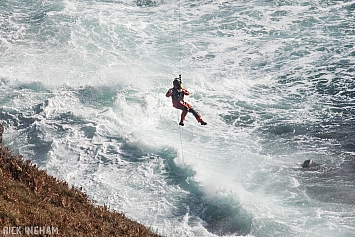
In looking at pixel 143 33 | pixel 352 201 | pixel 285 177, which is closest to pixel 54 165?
pixel 285 177

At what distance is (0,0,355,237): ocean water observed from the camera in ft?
61.7

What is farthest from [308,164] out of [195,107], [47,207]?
[47,207]

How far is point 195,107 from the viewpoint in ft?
91.4

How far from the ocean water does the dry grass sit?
6645 mm

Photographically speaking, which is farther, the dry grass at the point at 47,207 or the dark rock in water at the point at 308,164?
the dark rock in water at the point at 308,164

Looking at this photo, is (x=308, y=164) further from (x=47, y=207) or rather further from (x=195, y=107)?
(x=47, y=207)

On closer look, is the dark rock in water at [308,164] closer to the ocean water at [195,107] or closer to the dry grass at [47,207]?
the ocean water at [195,107]

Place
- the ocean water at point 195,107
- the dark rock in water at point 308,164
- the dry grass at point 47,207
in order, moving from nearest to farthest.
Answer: the dry grass at point 47,207, the ocean water at point 195,107, the dark rock in water at point 308,164

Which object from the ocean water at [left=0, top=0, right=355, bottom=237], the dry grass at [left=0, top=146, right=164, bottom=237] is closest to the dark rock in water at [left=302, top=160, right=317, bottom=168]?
the ocean water at [left=0, top=0, right=355, bottom=237]

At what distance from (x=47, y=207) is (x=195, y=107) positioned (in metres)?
18.8

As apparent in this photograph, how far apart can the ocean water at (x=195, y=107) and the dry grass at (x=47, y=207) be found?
6.64 m

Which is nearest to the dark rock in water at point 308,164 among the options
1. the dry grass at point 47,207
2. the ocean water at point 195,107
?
the ocean water at point 195,107

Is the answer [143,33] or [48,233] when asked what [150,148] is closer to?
[48,233]

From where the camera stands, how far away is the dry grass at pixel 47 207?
8.67 m
